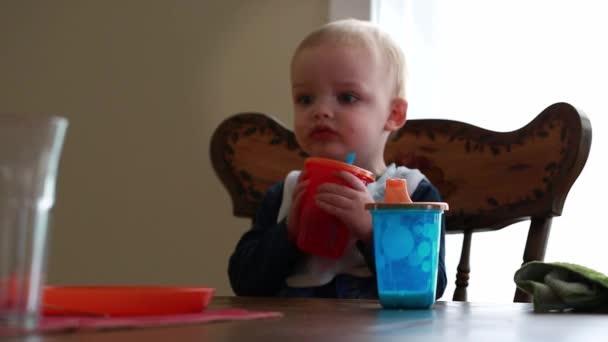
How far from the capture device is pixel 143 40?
2.54 meters

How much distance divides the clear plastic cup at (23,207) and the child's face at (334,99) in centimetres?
100

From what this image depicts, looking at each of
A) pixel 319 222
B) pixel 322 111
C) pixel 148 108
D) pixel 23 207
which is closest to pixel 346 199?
pixel 319 222

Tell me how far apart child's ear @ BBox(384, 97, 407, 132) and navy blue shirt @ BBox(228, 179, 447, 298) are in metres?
0.18

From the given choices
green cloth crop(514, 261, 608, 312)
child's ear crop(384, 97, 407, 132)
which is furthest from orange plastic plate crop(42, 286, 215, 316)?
child's ear crop(384, 97, 407, 132)

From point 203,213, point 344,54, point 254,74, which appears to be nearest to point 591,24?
point 344,54

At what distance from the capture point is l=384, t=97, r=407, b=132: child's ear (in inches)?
66.1

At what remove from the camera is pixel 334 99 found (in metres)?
1.56

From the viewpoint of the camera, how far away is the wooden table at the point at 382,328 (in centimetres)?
56

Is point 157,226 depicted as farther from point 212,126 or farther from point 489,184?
point 489,184

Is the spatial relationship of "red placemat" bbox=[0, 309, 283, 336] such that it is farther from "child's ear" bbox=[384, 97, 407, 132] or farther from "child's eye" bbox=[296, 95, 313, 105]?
"child's ear" bbox=[384, 97, 407, 132]

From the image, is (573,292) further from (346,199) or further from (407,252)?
(346,199)

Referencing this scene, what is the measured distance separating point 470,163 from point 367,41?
0.29 meters

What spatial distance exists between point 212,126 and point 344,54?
0.96 metres

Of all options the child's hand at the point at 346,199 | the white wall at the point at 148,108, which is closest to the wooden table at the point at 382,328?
the child's hand at the point at 346,199
